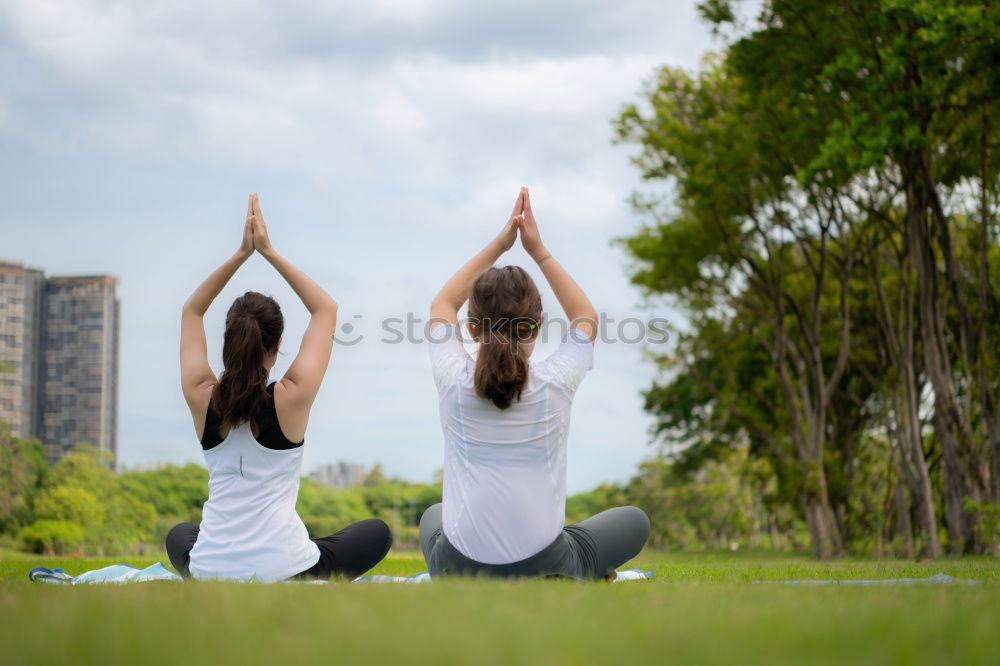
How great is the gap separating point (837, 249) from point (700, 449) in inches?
→ 422

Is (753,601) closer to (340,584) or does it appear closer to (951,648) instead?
(951,648)

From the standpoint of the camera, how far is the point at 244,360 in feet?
16.4

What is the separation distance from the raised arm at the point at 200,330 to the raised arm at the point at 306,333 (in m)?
0.13

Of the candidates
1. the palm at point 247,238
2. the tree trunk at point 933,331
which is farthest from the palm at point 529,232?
the tree trunk at point 933,331

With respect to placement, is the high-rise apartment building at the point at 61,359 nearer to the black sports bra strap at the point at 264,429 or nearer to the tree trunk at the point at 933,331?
the tree trunk at the point at 933,331

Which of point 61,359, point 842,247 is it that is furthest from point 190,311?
point 61,359

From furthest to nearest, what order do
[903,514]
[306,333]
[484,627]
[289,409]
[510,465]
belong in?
[903,514] → [306,333] → [289,409] → [510,465] → [484,627]

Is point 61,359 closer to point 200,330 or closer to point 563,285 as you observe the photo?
point 200,330

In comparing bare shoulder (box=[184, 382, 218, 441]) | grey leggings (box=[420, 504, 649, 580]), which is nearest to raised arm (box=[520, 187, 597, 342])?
grey leggings (box=[420, 504, 649, 580])

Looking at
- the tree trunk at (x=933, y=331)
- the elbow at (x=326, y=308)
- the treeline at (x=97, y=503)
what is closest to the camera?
the elbow at (x=326, y=308)

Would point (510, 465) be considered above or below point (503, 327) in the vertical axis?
below

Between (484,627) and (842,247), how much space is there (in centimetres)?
1961

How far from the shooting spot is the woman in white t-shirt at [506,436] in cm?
459

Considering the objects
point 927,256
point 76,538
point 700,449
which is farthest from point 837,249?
point 76,538
